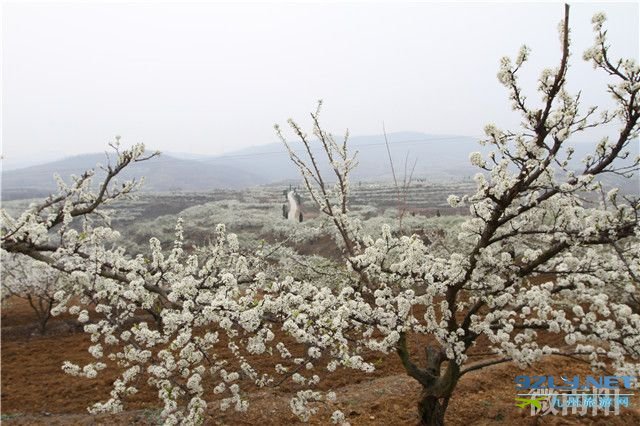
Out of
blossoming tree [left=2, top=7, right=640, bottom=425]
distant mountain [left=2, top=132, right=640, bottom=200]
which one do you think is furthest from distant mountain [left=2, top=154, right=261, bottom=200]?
blossoming tree [left=2, top=7, right=640, bottom=425]

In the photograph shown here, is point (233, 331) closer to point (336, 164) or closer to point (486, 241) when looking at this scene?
point (486, 241)

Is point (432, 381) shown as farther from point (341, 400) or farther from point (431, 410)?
point (341, 400)

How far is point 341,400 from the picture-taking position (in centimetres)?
677

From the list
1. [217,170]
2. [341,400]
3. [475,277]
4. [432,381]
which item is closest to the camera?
[475,277]

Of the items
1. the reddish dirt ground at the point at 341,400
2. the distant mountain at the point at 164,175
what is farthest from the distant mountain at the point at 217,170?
the reddish dirt ground at the point at 341,400

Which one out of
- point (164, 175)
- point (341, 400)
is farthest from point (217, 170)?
point (341, 400)

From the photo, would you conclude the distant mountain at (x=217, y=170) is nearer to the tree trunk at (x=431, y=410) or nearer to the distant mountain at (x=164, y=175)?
the distant mountain at (x=164, y=175)

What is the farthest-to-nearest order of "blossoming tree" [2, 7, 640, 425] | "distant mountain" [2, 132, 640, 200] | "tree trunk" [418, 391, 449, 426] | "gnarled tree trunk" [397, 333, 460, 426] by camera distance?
1. "distant mountain" [2, 132, 640, 200]
2. "tree trunk" [418, 391, 449, 426]
3. "gnarled tree trunk" [397, 333, 460, 426]
4. "blossoming tree" [2, 7, 640, 425]

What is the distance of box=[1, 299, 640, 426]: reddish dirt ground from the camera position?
591 centimetres

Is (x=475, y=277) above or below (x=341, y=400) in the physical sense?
above

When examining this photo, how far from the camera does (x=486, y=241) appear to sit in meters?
3.81

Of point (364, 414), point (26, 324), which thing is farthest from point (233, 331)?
point (26, 324)

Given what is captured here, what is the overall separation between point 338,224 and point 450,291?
1920mm

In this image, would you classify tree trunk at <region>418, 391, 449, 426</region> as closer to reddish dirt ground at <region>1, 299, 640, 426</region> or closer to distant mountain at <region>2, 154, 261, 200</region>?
reddish dirt ground at <region>1, 299, 640, 426</region>
